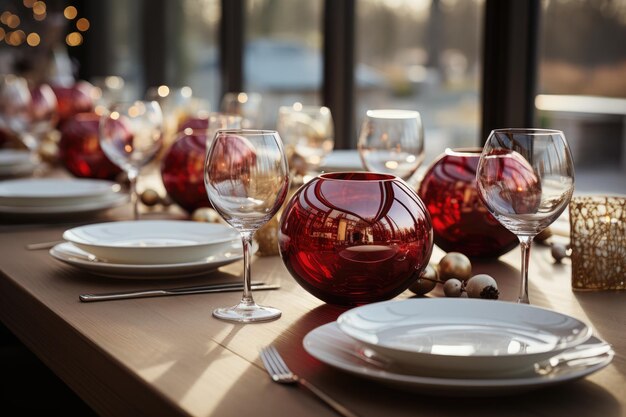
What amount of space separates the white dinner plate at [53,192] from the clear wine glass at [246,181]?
70 centimetres

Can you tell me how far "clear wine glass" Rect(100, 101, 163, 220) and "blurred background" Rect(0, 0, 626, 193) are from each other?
2.55 feet

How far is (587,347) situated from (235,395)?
283 mm

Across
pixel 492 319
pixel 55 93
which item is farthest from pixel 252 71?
pixel 492 319

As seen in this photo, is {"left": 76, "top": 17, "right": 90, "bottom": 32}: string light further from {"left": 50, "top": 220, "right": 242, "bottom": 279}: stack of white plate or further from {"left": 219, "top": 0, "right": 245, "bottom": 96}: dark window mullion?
{"left": 50, "top": 220, "right": 242, "bottom": 279}: stack of white plate

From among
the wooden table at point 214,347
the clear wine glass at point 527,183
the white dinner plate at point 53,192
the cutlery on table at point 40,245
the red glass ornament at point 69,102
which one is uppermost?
the red glass ornament at point 69,102

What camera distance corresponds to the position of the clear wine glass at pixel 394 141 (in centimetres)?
141

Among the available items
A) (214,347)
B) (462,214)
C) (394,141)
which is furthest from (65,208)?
(214,347)

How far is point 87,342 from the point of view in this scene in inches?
34.9

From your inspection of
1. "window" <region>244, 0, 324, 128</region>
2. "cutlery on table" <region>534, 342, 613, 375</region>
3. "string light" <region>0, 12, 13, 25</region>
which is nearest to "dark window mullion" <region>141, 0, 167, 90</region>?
"string light" <region>0, 12, 13, 25</region>

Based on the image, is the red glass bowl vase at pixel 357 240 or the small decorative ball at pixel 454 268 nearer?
the red glass bowl vase at pixel 357 240

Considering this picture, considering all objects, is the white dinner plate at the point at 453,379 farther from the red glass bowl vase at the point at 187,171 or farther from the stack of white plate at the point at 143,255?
the red glass bowl vase at the point at 187,171

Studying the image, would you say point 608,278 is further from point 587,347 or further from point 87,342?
point 87,342

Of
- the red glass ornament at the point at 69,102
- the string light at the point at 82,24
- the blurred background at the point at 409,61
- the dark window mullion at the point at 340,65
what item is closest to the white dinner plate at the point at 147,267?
the blurred background at the point at 409,61

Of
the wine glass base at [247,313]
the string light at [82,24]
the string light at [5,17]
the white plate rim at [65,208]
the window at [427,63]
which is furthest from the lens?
the string light at [82,24]
